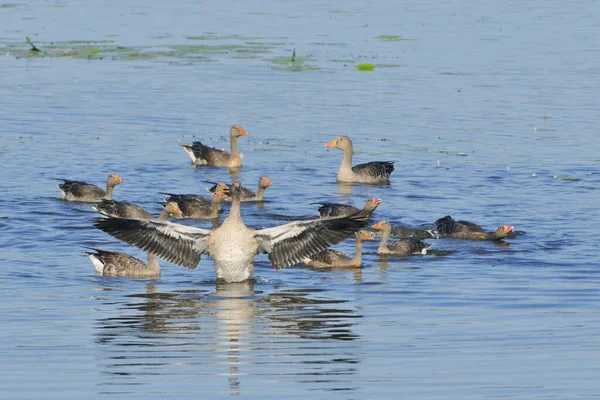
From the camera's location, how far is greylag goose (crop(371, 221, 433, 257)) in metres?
19.4

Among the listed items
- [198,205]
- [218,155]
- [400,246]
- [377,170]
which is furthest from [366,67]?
[400,246]

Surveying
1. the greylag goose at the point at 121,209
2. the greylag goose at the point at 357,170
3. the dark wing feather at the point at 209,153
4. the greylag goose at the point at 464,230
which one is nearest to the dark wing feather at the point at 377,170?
the greylag goose at the point at 357,170

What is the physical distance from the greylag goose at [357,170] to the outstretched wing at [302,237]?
785 cm

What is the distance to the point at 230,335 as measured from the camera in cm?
1416

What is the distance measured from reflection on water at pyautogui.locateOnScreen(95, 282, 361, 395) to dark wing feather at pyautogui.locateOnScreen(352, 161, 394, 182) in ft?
26.9

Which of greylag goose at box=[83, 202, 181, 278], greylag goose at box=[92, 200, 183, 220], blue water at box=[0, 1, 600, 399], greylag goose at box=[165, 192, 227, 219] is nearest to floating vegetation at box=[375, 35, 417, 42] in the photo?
blue water at box=[0, 1, 600, 399]

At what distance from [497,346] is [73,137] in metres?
16.8

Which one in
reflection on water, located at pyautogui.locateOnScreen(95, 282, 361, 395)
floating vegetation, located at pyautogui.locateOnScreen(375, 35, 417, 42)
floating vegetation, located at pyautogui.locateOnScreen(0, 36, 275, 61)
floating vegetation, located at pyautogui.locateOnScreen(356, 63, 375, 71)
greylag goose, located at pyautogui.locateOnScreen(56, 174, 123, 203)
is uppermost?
floating vegetation, located at pyautogui.locateOnScreen(375, 35, 417, 42)

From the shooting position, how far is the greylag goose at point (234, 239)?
17266mm

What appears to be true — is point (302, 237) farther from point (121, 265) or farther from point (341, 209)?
point (341, 209)

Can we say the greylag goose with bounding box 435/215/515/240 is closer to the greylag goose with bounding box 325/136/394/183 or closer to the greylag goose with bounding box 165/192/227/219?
the greylag goose with bounding box 165/192/227/219

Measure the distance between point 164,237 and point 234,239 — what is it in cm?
113

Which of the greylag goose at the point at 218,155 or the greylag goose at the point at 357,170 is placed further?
the greylag goose at the point at 218,155

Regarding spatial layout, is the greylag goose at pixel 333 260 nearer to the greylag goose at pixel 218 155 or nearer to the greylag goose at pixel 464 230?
the greylag goose at pixel 464 230
